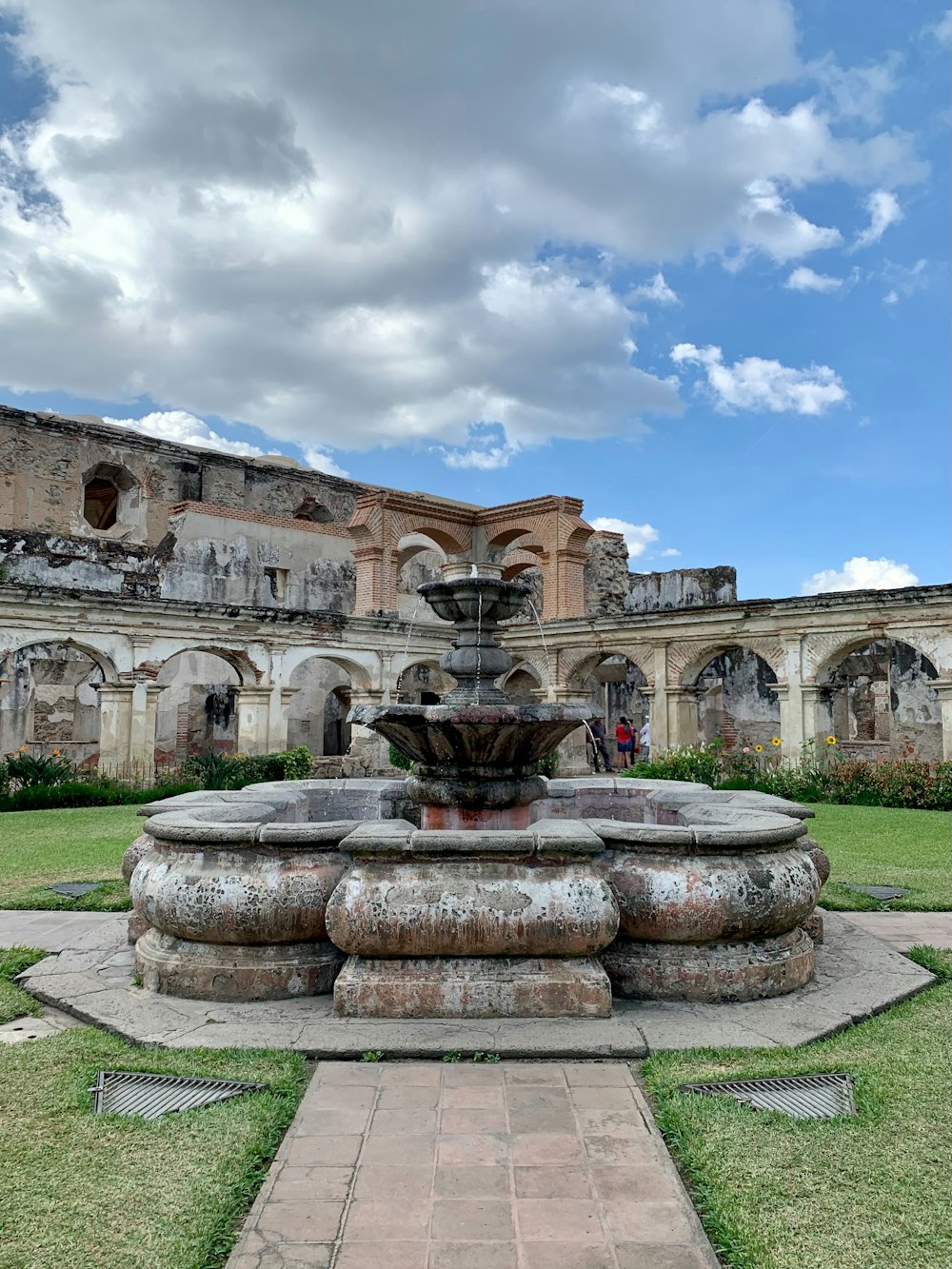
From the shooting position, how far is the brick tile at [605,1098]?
3.02 metres

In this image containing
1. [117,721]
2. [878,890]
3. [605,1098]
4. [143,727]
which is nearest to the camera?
[605,1098]

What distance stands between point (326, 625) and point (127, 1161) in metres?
15.0

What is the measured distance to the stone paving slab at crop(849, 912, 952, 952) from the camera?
5.44 meters

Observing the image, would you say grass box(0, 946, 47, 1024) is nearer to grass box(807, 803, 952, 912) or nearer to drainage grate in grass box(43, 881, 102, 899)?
drainage grate in grass box(43, 881, 102, 899)

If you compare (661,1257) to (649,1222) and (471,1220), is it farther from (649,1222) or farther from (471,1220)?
(471,1220)

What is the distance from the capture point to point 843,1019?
380cm

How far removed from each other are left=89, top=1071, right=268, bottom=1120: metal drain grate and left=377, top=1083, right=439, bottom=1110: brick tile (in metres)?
0.43

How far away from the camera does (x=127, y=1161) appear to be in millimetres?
2656

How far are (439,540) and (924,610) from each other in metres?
11.7

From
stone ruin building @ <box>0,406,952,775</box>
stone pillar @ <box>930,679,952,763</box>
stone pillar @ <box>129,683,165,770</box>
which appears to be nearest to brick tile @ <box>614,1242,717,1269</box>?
stone ruin building @ <box>0,406,952,775</box>

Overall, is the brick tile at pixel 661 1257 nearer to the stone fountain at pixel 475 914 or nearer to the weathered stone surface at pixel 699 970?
the stone fountain at pixel 475 914

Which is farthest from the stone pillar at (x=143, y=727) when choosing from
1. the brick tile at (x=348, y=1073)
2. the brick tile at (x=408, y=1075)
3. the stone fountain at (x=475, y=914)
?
the brick tile at (x=408, y=1075)

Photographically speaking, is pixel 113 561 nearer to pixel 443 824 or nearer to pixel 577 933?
pixel 443 824

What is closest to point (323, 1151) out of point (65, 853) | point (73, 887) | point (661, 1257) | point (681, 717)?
point (661, 1257)
